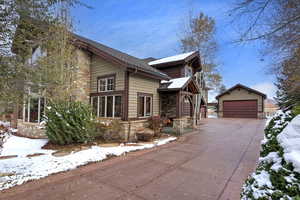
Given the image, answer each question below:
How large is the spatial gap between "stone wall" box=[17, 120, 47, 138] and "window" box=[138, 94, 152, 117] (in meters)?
5.52

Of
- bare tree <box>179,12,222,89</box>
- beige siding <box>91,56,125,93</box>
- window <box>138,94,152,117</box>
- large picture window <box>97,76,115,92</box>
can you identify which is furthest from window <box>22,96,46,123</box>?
bare tree <box>179,12,222,89</box>

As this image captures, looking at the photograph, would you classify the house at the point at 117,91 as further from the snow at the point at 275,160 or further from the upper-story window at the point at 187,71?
the snow at the point at 275,160

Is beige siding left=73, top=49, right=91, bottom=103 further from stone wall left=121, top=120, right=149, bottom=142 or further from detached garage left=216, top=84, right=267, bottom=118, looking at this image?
detached garage left=216, top=84, right=267, bottom=118

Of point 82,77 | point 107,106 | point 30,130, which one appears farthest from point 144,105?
point 30,130

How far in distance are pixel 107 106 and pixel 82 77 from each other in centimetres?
241

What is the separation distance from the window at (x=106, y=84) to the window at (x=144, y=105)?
1.69 metres

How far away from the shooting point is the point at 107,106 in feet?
29.6

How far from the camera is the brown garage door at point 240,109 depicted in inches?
846

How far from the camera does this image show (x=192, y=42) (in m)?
16.1

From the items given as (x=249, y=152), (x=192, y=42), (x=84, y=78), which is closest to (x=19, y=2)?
(x=84, y=78)

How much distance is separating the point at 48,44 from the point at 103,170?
4568 mm

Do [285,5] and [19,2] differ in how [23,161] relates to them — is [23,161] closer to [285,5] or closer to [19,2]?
[19,2]

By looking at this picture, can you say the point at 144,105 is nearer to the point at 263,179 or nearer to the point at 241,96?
the point at 263,179

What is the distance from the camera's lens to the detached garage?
68.9ft
